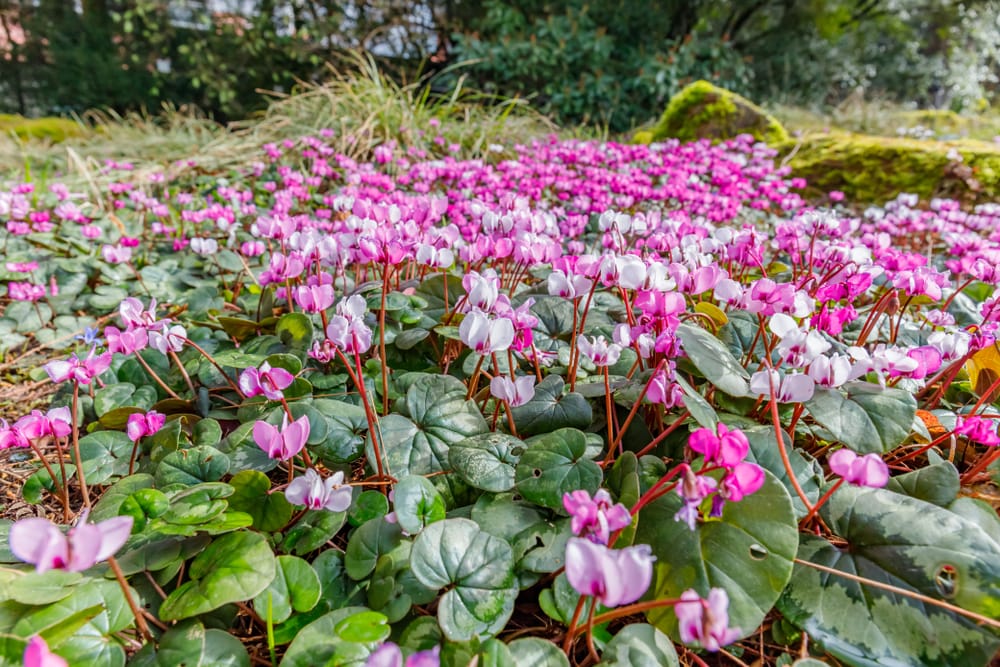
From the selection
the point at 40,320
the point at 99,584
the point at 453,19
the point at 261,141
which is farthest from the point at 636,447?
the point at 453,19

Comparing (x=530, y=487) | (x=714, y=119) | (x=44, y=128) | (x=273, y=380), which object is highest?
(x=44, y=128)

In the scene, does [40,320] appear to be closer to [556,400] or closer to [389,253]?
[389,253]

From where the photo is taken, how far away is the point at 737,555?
0.84 meters

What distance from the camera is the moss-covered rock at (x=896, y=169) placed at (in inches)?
166

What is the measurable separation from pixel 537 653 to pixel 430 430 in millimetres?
472

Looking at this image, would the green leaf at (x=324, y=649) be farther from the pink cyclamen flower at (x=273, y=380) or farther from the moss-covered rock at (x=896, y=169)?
A: the moss-covered rock at (x=896, y=169)

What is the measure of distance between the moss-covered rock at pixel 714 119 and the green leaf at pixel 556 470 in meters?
5.43

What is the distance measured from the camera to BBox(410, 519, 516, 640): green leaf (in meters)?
0.80

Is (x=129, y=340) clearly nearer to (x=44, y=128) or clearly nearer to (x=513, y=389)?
(x=513, y=389)

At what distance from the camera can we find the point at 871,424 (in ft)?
3.05

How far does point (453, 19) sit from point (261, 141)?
5217mm

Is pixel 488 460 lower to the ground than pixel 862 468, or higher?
lower

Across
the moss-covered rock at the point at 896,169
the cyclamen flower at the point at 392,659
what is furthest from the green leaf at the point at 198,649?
the moss-covered rock at the point at 896,169

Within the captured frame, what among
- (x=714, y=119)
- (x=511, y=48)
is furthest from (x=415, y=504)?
(x=511, y=48)
